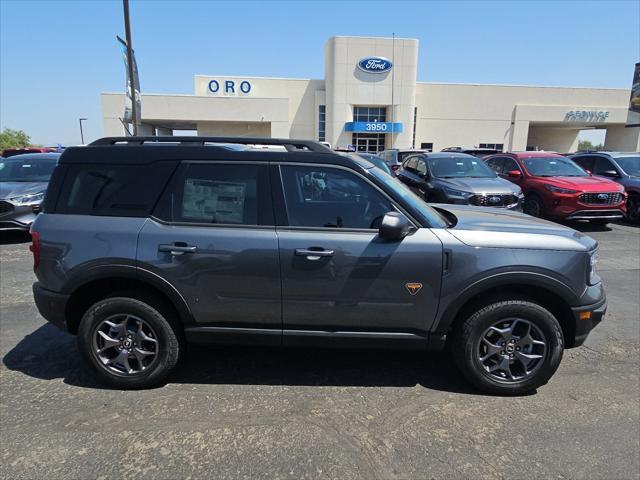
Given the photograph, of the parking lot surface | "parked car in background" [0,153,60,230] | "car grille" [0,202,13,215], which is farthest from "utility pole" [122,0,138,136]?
the parking lot surface

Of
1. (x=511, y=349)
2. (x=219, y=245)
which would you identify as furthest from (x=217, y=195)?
(x=511, y=349)

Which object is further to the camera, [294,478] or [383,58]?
[383,58]

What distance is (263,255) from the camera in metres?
2.93

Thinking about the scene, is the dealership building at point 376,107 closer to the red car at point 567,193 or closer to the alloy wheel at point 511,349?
the red car at point 567,193

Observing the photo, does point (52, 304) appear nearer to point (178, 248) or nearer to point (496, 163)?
point (178, 248)

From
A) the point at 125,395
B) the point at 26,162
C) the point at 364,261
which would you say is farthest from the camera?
the point at 26,162

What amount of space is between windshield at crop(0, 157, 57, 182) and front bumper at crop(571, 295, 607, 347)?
393 inches

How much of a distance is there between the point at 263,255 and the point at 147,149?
1250mm

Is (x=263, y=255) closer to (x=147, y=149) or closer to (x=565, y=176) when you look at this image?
(x=147, y=149)

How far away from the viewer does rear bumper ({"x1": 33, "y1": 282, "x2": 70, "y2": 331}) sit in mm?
3129

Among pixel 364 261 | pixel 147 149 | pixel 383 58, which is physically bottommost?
pixel 364 261

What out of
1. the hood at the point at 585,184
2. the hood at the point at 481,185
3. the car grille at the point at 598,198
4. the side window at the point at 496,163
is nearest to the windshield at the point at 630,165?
the hood at the point at 585,184

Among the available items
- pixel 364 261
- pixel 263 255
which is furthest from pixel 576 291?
pixel 263 255

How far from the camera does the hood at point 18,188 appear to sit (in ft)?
25.8
